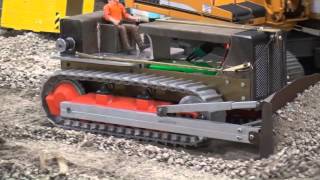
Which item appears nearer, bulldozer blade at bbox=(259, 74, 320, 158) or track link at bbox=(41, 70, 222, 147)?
bulldozer blade at bbox=(259, 74, 320, 158)

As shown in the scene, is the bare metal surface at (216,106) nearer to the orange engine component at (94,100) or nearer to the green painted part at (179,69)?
the green painted part at (179,69)

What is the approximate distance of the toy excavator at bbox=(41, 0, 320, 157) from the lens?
244 inches

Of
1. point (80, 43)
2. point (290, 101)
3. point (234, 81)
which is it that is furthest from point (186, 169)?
point (80, 43)

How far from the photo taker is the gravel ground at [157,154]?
5.62 metres

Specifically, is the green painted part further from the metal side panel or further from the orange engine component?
the metal side panel

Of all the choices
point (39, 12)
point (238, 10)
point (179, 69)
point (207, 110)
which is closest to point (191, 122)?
point (207, 110)

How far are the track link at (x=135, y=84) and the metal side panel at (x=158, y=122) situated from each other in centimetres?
9

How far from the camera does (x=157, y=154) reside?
618 centimetres

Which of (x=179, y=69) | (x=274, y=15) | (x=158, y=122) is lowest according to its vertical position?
(x=158, y=122)

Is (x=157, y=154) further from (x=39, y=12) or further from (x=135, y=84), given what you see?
(x=39, y=12)

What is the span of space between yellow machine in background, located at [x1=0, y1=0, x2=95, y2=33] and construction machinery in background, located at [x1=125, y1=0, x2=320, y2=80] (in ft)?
15.0

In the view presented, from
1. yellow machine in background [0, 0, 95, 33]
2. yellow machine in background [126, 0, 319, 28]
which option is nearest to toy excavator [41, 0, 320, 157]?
yellow machine in background [126, 0, 319, 28]

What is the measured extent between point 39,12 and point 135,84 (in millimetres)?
7698

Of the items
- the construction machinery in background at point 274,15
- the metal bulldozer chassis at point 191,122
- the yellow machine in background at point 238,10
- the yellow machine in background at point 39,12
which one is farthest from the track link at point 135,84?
the yellow machine in background at point 39,12
